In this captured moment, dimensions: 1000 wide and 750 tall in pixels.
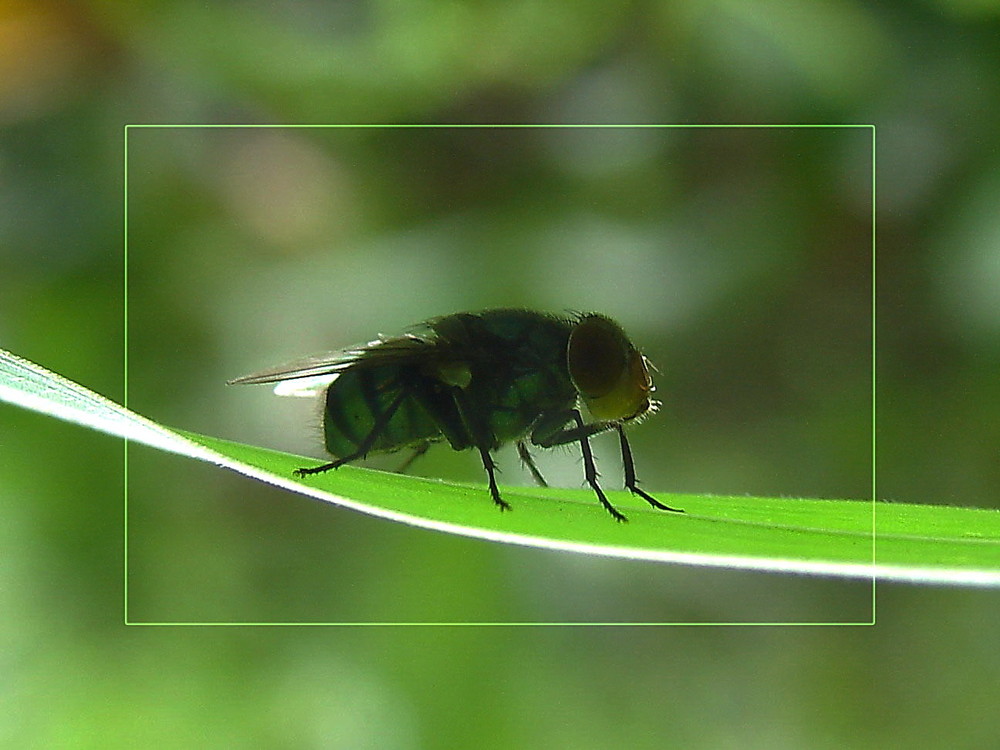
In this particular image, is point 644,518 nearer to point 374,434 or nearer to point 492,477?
point 492,477

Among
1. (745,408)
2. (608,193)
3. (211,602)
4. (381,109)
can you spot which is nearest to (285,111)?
(381,109)

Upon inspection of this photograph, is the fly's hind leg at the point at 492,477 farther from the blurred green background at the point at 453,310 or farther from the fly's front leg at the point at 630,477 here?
the blurred green background at the point at 453,310

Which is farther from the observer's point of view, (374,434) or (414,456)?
(414,456)

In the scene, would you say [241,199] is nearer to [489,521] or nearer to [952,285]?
[489,521]

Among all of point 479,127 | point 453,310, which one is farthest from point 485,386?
point 479,127

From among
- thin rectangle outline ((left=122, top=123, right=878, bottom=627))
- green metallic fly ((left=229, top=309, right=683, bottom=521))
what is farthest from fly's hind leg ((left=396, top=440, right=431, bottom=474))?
thin rectangle outline ((left=122, top=123, right=878, bottom=627))

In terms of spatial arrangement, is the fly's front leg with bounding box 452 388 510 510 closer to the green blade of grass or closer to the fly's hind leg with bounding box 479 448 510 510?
the fly's hind leg with bounding box 479 448 510 510

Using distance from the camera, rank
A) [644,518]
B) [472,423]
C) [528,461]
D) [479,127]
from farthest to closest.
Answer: [479,127]
[528,461]
[472,423]
[644,518]

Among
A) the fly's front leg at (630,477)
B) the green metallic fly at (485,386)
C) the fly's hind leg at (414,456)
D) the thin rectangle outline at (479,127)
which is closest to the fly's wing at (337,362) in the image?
the green metallic fly at (485,386)

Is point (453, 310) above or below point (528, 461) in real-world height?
above
